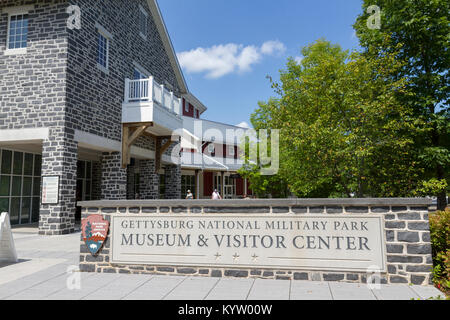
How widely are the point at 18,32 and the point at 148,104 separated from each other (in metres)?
5.44

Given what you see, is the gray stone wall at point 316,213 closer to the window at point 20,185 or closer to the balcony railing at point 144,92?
the balcony railing at point 144,92

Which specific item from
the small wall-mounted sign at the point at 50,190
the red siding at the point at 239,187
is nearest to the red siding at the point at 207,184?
the red siding at the point at 239,187

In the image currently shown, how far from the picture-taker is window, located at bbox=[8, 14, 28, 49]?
12.6m

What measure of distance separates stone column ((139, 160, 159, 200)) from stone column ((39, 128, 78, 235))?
644 cm

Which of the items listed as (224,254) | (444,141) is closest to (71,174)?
(224,254)

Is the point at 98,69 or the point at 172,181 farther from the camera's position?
the point at 172,181

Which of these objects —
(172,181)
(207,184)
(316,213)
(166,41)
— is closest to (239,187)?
(207,184)

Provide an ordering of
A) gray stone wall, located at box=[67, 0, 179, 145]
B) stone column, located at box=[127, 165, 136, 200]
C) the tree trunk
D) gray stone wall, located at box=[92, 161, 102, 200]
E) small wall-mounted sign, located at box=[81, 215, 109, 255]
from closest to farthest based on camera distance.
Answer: small wall-mounted sign, located at box=[81, 215, 109, 255] < gray stone wall, located at box=[67, 0, 179, 145] < the tree trunk < gray stone wall, located at box=[92, 161, 102, 200] < stone column, located at box=[127, 165, 136, 200]

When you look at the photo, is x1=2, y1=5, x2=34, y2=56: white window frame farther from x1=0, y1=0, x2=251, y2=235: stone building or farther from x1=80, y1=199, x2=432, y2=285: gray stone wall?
x1=80, y1=199, x2=432, y2=285: gray stone wall

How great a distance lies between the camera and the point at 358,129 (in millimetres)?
11148

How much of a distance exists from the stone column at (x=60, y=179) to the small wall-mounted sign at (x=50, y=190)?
12 centimetres

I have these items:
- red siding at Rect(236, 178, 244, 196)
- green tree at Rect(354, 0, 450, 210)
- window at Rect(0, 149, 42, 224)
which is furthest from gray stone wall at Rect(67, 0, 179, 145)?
red siding at Rect(236, 178, 244, 196)

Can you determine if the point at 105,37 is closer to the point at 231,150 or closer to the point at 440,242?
the point at 440,242

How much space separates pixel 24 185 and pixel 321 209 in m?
14.4
